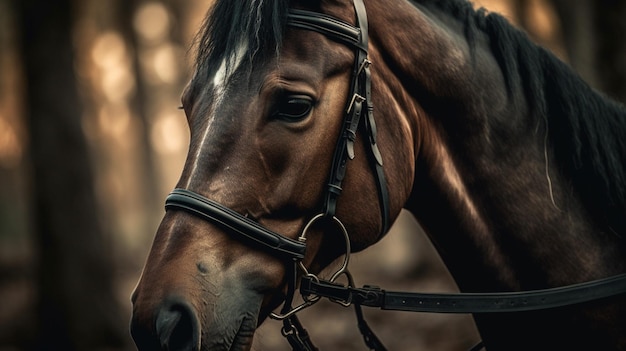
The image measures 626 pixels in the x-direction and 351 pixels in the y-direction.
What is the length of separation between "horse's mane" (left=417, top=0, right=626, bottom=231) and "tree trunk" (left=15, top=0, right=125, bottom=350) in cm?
635

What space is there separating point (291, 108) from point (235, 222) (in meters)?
0.47

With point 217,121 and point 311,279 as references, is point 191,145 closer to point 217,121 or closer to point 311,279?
point 217,121

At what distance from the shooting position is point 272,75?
2.17m

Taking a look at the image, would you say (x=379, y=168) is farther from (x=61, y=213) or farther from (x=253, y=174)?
(x=61, y=213)

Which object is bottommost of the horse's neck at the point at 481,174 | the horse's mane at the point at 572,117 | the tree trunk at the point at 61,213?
the tree trunk at the point at 61,213

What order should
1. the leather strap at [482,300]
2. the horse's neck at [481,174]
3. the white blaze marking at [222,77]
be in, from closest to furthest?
the white blaze marking at [222,77] → the leather strap at [482,300] → the horse's neck at [481,174]

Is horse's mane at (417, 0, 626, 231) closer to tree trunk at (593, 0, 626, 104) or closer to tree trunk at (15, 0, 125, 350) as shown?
tree trunk at (593, 0, 626, 104)

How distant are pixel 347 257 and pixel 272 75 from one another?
74 centimetres

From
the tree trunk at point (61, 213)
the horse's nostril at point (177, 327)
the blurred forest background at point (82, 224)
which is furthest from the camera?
the tree trunk at point (61, 213)

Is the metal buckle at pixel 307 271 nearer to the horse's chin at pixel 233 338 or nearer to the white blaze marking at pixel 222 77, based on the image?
the horse's chin at pixel 233 338

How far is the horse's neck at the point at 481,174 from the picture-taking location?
2.50 m

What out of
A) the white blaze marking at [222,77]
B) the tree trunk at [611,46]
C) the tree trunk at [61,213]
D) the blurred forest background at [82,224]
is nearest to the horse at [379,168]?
the white blaze marking at [222,77]

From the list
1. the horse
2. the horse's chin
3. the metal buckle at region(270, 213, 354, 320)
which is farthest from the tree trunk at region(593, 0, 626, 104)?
the horse's chin

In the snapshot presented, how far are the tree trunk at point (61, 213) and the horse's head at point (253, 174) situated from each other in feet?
19.4
